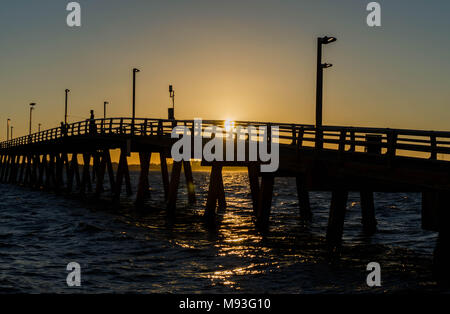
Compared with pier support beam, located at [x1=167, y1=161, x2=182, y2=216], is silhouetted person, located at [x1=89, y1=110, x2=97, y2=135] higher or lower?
higher

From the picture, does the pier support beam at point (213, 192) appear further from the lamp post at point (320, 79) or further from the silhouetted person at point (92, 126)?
the silhouetted person at point (92, 126)

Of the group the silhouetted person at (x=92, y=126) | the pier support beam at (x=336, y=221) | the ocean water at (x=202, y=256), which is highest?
the silhouetted person at (x=92, y=126)

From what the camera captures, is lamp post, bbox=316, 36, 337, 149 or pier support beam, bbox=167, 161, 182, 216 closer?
lamp post, bbox=316, 36, 337, 149

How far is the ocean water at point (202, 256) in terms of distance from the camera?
12086 mm

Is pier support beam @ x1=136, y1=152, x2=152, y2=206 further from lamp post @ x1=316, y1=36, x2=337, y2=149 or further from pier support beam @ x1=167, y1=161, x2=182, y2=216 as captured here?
lamp post @ x1=316, y1=36, x2=337, y2=149

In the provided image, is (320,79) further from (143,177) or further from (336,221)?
(143,177)

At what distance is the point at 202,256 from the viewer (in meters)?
15.9

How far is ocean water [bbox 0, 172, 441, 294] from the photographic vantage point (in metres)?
12.1

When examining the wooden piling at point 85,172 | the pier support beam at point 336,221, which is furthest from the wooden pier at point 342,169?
the wooden piling at point 85,172

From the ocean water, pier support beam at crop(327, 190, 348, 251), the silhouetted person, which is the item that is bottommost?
the ocean water

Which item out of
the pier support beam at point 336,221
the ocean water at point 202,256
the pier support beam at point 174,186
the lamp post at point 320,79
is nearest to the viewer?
the ocean water at point 202,256

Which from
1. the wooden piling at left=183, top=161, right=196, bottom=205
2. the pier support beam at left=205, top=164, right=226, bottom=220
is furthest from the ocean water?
the wooden piling at left=183, top=161, right=196, bottom=205

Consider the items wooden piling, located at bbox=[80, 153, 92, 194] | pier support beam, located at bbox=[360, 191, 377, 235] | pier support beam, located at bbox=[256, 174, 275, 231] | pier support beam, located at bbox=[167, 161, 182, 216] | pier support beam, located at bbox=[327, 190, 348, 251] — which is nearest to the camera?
pier support beam, located at bbox=[327, 190, 348, 251]
